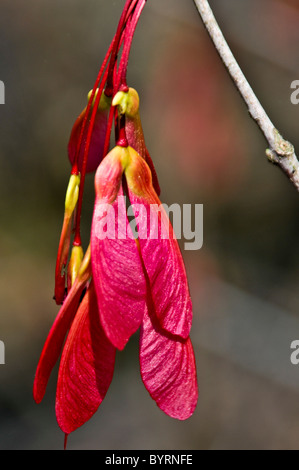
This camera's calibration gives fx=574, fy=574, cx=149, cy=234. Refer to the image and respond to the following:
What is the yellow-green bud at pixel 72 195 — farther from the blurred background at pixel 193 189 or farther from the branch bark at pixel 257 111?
the blurred background at pixel 193 189

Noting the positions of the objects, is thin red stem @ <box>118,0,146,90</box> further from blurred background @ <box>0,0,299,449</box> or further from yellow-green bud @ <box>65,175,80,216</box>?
blurred background @ <box>0,0,299,449</box>

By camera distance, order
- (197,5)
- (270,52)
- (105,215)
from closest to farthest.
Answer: (105,215) → (197,5) → (270,52)

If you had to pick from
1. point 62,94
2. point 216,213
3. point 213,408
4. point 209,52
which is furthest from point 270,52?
point 213,408

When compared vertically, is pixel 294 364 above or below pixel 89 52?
below

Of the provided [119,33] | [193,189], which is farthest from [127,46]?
[193,189]

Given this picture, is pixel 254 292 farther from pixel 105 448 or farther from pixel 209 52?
pixel 209 52

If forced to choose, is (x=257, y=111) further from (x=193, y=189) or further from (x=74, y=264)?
(x=193, y=189)

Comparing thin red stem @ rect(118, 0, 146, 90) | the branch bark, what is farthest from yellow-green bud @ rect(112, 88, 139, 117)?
the branch bark
